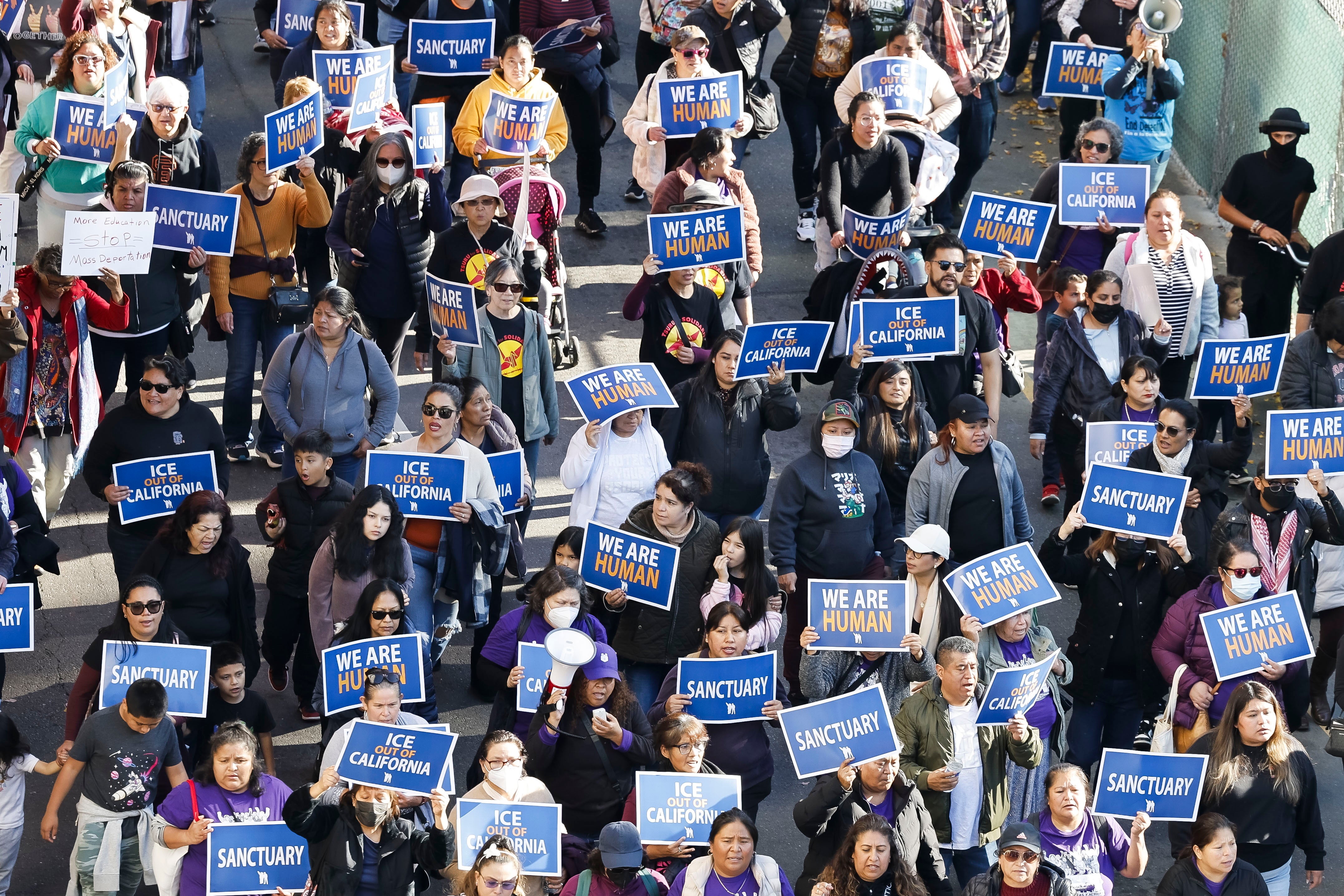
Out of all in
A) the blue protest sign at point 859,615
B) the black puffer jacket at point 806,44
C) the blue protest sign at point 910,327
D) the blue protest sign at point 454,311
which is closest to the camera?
the blue protest sign at point 859,615

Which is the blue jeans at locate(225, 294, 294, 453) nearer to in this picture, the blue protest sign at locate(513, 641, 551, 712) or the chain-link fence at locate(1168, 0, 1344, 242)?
the blue protest sign at locate(513, 641, 551, 712)

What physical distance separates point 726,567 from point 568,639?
4.39 feet

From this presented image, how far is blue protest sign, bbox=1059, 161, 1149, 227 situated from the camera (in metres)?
13.6

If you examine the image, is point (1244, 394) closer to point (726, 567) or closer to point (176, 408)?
point (726, 567)

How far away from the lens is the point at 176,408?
39.6ft

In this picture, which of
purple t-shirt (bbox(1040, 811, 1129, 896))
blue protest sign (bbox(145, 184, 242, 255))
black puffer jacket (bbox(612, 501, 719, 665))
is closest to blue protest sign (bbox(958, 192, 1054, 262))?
black puffer jacket (bbox(612, 501, 719, 665))

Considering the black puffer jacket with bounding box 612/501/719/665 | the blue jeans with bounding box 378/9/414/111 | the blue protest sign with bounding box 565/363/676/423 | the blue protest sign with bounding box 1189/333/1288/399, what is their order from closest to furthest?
the black puffer jacket with bounding box 612/501/719/665
the blue protest sign with bounding box 565/363/676/423
the blue protest sign with bounding box 1189/333/1288/399
the blue jeans with bounding box 378/9/414/111

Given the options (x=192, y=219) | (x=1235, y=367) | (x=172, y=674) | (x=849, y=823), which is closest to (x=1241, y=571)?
(x=1235, y=367)

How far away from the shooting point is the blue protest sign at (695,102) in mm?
14312

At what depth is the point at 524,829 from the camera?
31.1ft

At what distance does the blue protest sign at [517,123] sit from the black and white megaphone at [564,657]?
15.8 feet

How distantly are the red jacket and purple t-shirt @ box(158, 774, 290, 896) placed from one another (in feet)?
11.7

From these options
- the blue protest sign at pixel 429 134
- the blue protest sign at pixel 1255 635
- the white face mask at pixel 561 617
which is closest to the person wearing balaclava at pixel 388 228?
the blue protest sign at pixel 429 134

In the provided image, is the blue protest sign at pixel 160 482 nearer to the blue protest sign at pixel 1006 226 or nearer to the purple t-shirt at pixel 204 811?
the purple t-shirt at pixel 204 811
